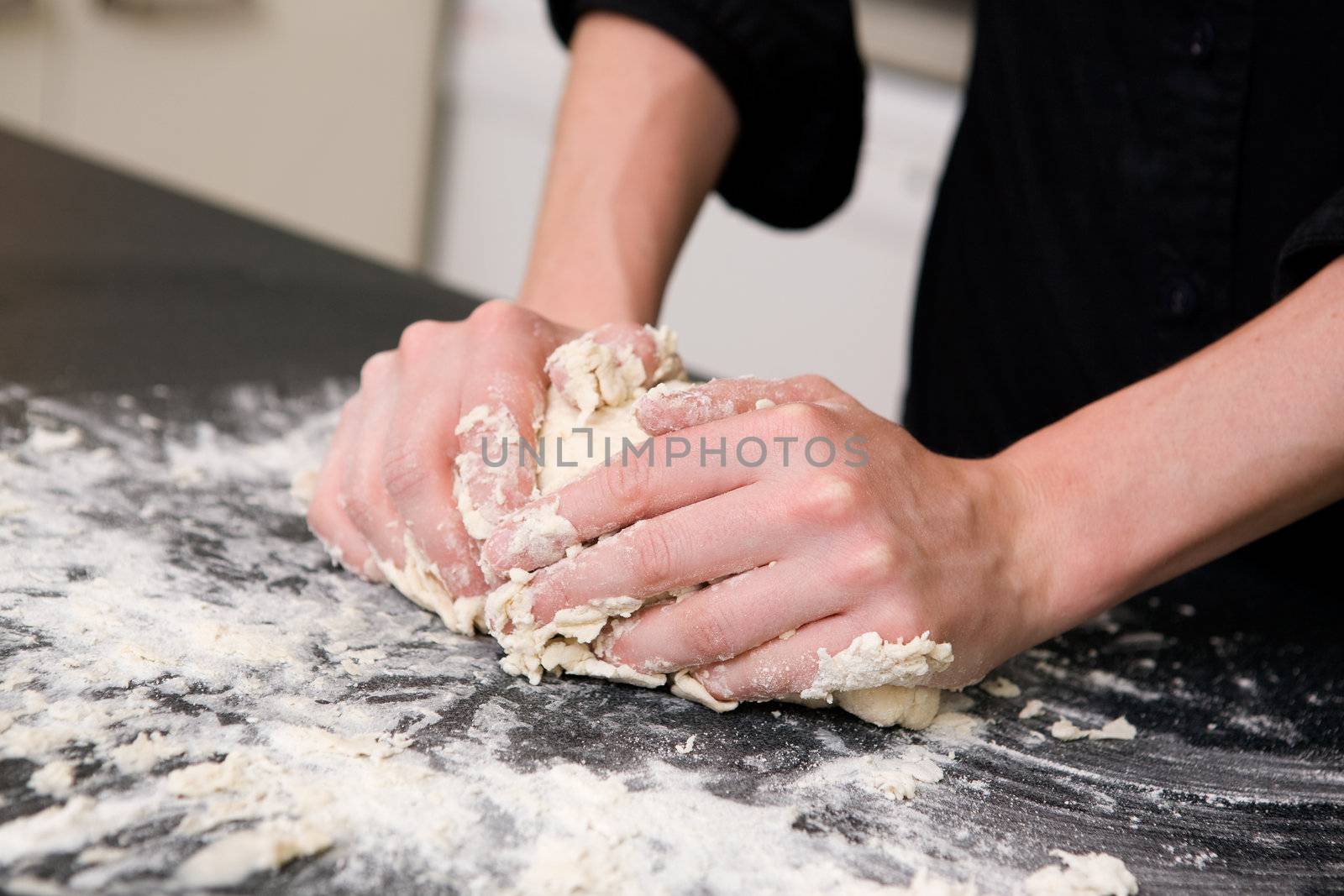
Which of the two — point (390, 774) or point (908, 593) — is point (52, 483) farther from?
point (908, 593)

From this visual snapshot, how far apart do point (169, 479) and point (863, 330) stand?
2.14m

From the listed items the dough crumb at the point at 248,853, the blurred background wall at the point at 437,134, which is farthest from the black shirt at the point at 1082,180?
the blurred background wall at the point at 437,134

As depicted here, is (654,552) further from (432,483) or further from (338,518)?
(338,518)

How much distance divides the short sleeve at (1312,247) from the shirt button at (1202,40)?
0.30 metres

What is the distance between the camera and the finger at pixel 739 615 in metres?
0.78

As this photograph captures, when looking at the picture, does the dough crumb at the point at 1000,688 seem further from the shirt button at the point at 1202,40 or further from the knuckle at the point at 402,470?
the shirt button at the point at 1202,40

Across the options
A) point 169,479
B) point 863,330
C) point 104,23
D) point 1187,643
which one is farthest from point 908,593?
point 104,23

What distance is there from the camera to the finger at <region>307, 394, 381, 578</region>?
0.95 meters

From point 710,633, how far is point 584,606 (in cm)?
9

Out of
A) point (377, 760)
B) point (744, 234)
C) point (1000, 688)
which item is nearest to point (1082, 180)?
point (1000, 688)

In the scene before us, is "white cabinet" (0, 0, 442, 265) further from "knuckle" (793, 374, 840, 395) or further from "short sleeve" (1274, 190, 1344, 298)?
"short sleeve" (1274, 190, 1344, 298)

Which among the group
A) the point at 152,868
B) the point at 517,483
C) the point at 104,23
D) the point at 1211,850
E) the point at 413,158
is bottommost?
the point at 1211,850

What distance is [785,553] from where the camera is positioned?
0.79m

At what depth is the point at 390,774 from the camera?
0.68m
